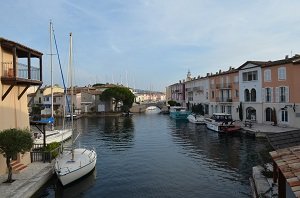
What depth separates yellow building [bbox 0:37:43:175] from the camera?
1966 centimetres

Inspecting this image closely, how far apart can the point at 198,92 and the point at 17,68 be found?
6720 cm

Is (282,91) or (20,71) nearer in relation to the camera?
(20,71)

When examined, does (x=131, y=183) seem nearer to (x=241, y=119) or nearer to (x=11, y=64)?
(x=11, y=64)

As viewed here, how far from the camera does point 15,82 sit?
1981cm

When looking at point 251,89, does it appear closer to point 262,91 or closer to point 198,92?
point 262,91

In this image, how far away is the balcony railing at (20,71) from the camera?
2028 cm

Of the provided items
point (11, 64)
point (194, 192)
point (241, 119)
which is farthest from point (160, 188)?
point (241, 119)

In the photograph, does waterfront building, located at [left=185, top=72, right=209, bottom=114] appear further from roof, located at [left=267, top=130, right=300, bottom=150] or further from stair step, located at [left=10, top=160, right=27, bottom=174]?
roof, located at [left=267, top=130, right=300, bottom=150]

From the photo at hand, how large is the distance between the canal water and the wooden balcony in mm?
7128

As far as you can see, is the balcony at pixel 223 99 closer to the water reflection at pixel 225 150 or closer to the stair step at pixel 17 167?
the water reflection at pixel 225 150

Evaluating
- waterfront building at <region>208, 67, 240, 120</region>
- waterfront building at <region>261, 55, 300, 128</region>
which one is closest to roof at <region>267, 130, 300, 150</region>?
waterfront building at <region>261, 55, 300, 128</region>

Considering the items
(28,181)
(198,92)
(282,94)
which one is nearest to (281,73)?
(282,94)

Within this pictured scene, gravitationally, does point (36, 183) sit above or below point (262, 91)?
below

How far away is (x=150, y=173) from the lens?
942 inches
